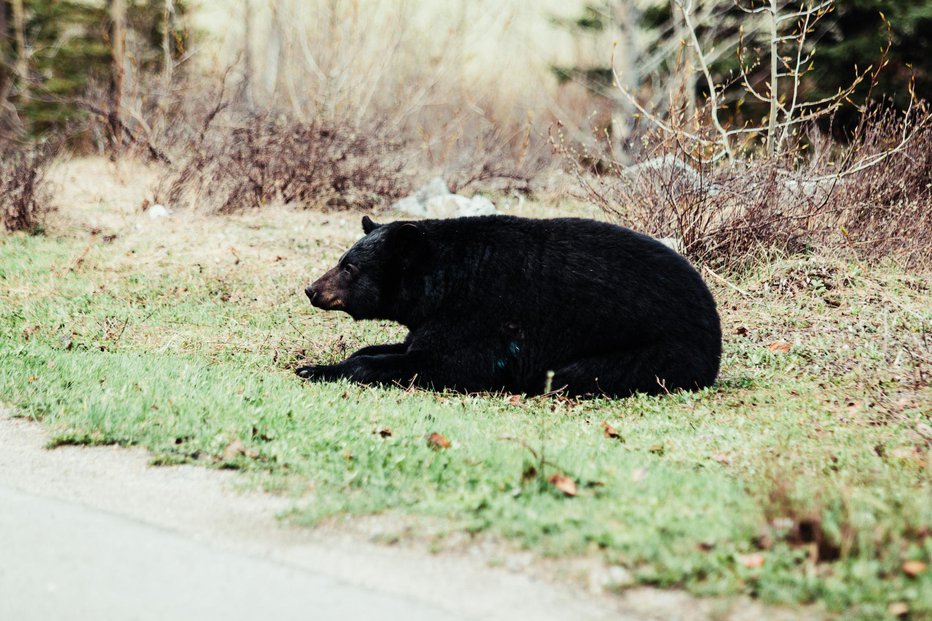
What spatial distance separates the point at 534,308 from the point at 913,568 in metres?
3.82

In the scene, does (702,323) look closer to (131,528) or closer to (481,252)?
(481,252)

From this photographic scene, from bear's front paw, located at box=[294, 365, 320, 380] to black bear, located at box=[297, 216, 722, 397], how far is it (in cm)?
1

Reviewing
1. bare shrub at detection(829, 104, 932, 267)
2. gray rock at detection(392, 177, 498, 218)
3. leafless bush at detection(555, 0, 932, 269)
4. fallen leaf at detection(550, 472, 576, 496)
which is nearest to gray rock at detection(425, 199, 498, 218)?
gray rock at detection(392, 177, 498, 218)

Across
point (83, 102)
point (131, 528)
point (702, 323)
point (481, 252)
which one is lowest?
point (131, 528)

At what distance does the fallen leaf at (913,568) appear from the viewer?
348 centimetres

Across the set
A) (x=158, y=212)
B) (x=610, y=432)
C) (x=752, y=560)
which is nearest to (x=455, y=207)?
(x=158, y=212)

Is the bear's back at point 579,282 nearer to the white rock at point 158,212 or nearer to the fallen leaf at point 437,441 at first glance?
the fallen leaf at point 437,441

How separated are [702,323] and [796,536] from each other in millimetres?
3194

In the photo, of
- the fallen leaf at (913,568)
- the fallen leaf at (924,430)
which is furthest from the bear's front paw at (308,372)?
the fallen leaf at (913,568)

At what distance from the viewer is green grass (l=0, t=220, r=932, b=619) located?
381cm

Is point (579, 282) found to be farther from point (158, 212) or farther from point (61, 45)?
point (61, 45)

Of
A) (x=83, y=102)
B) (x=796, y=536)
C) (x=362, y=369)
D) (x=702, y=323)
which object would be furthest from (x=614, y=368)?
(x=83, y=102)

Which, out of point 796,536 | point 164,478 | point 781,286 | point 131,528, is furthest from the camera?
point 781,286

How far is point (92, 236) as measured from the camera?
13.5 metres
